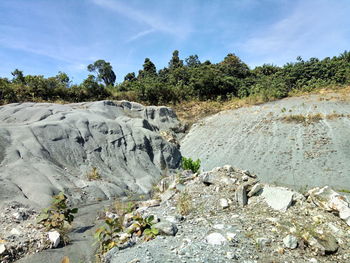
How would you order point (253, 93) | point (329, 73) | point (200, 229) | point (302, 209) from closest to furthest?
1. point (200, 229)
2. point (302, 209)
3. point (253, 93)
4. point (329, 73)

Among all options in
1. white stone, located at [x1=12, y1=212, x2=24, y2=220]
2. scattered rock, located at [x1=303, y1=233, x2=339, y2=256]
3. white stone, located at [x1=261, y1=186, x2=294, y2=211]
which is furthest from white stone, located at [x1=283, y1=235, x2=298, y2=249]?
white stone, located at [x1=12, y1=212, x2=24, y2=220]

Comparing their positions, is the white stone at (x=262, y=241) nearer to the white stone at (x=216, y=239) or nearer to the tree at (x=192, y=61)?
the white stone at (x=216, y=239)

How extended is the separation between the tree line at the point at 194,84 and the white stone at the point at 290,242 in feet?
68.0

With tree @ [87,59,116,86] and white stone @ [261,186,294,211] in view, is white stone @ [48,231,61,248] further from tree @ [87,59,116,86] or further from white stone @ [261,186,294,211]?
tree @ [87,59,116,86]

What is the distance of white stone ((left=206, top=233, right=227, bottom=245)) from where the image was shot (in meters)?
4.13

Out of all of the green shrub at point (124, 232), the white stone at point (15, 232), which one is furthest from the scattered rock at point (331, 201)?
the white stone at point (15, 232)

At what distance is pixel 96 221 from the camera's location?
7086 mm

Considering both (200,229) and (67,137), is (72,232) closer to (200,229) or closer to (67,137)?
(200,229)

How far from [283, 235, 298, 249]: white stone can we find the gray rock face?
6.37 meters

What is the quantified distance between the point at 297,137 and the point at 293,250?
13621 millimetres

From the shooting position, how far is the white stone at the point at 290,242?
4023mm

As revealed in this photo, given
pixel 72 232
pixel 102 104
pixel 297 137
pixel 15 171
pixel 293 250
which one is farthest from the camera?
pixel 102 104

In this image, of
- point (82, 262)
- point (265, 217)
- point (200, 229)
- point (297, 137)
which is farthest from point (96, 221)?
point (297, 137)

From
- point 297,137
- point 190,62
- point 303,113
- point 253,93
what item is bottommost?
point 297,137
